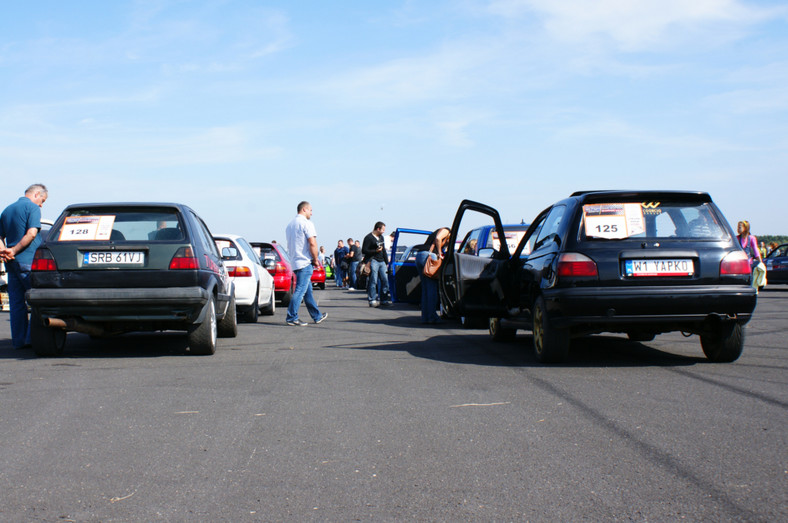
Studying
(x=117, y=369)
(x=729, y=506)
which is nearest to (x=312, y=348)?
(x=117, y=369)

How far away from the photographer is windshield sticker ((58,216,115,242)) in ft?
26.0

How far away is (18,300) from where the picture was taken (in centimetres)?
906

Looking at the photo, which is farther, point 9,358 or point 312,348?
point 312,348

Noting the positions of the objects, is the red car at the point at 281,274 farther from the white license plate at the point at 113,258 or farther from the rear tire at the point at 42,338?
the white license plate at the point at 113,258

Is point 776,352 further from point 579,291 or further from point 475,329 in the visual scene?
point 475,329

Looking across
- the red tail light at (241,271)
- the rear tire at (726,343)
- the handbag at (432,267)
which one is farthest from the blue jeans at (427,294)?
the rear tire at (726,343)

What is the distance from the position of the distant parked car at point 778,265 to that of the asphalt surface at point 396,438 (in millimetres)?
17568

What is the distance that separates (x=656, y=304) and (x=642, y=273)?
28cm

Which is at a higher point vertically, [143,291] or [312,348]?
[143,291]

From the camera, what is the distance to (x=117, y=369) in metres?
7.32

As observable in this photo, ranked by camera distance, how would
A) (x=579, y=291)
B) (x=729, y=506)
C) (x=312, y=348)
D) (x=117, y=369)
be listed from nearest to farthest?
(x=729, y=506), (x=579, y=291), (x=117, y=369), (x=312, y=348)

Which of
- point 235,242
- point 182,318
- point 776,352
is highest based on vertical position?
point 235,242

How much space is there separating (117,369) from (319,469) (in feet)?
13.3

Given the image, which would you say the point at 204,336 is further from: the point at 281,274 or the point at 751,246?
the point at 751,246
